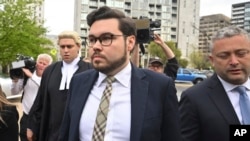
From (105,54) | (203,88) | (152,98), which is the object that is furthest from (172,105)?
(105,54)

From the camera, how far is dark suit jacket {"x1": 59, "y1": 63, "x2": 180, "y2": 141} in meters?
2.13

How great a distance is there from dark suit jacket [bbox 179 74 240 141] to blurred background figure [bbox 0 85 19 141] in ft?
4.11

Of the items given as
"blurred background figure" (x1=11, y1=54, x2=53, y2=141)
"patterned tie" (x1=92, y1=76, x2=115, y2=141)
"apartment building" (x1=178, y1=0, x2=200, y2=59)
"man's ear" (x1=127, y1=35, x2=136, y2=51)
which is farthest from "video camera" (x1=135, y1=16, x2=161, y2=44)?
"apartment building" (x1=178, y1=0, x2=200, y2=59)

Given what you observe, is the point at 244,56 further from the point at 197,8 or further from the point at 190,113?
the point at 197,8

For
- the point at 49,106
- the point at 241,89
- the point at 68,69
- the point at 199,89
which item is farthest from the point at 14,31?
the point at 241,89

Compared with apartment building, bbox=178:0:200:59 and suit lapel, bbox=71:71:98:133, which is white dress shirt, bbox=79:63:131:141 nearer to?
suit lapel, bbox=71:71:98:133

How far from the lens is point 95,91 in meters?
2.31

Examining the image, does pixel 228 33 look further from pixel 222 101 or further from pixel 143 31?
pixel 143 31

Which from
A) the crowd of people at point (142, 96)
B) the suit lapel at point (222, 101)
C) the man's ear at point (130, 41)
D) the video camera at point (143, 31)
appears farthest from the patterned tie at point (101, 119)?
the video camera at point (143, 31)

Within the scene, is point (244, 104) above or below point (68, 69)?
below

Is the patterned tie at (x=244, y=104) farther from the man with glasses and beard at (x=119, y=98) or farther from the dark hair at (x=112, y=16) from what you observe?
the dark hair at (x=112, y=16)

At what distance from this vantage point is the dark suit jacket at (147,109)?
2129 millimetres

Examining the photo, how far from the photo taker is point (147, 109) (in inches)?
85.4

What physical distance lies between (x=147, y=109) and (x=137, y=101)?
69 millimetres
